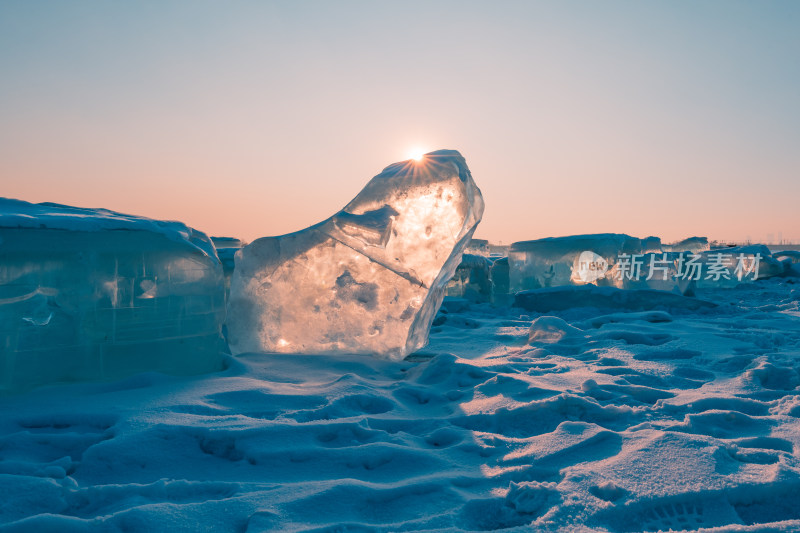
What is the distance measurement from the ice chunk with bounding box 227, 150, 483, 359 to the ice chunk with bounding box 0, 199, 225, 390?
50cm

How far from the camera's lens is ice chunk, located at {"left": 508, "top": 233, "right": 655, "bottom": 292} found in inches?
352

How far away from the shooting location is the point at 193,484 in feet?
5.15

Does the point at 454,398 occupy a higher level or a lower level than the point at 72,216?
lower

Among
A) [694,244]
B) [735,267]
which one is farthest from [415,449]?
[694,244]

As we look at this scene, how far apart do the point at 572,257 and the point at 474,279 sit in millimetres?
2260

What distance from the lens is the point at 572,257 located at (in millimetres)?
9164

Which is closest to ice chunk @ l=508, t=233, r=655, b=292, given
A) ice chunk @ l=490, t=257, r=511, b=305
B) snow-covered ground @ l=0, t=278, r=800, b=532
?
ice chunk @ l=490, t=257, r=511, b=305

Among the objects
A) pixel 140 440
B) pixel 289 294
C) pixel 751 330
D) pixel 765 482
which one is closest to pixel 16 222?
pixel 140 440

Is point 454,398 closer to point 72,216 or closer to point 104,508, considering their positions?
point 104,508

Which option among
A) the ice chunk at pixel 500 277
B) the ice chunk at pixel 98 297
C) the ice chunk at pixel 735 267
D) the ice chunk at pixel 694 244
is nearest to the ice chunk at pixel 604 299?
the ice chunk at pixel 500 277

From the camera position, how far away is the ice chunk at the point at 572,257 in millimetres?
8953

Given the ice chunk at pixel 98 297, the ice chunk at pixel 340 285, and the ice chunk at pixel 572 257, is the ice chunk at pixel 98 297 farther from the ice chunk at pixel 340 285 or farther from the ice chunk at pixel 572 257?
the ice chunk at pixel 572 257

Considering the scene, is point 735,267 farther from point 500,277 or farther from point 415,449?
point 415,449

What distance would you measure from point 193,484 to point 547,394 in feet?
5.45
